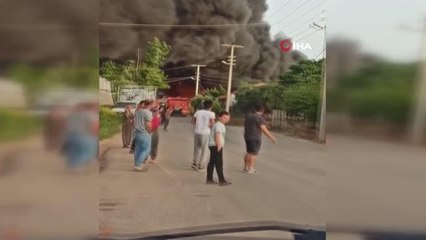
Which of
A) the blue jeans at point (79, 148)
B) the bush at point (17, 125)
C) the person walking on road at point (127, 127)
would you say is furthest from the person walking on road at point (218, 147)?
the bush at point (17, 125)

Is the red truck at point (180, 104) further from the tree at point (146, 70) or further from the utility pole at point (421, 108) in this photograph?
the utility pole at point (421, 108)

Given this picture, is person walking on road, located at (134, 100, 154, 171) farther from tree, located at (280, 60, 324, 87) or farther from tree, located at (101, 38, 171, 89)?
tree, located at (280, 60, 324, 87)

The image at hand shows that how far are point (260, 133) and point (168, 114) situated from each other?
0.39 meters

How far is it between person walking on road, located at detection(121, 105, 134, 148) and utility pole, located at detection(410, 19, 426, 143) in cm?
113

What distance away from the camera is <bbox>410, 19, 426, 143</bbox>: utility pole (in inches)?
76.4

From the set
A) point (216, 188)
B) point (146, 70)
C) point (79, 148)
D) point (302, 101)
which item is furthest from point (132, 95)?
point (302, 101)

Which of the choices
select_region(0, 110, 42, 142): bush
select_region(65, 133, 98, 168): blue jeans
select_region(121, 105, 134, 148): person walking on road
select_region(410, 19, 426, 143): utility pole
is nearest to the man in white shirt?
select_region(121, 105, 134, 148): person walking on road

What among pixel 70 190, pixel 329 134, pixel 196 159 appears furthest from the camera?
pixel 196 159

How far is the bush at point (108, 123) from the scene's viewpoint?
6.02ft

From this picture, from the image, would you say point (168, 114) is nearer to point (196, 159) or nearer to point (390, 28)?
point (196, 159)

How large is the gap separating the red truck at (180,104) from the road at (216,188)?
33mm

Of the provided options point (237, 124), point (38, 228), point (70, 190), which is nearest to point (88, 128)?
point (70, 190)

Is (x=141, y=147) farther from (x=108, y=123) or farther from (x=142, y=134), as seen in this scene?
(x=108, y=123)

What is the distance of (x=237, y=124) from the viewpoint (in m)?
2.03
